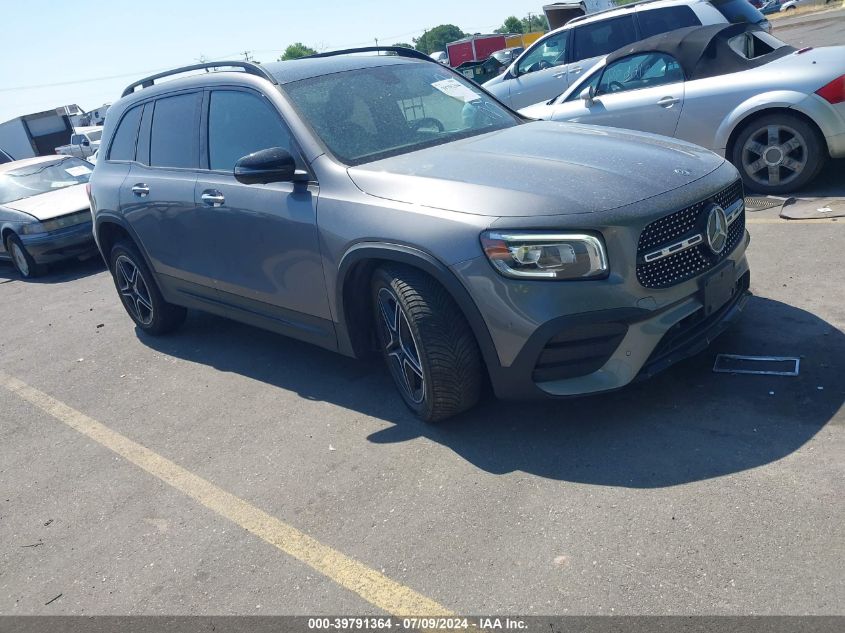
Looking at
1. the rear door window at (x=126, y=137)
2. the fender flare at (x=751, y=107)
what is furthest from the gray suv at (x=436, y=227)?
the fender flare at (x=751, y=107)

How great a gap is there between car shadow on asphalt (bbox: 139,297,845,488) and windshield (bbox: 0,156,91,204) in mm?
8493

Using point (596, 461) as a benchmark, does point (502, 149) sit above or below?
above

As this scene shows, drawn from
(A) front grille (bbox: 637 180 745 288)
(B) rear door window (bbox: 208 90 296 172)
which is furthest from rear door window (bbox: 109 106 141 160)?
(A) front grille (bbox: 637 180 745 288)

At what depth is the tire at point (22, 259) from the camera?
10852 mm

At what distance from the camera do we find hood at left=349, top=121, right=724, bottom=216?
369 cm

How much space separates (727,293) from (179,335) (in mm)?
4533

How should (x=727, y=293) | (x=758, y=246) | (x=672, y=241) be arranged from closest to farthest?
(x=672, y=241) → (x=727, y=293) → (x=758, y=246)

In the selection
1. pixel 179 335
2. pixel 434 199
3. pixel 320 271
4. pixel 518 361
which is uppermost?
pixel 434 199

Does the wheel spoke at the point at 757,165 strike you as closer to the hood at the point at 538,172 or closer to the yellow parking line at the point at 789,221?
the yellow parking line at the point at 789,221

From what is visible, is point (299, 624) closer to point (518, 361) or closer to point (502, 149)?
point (518, 361)

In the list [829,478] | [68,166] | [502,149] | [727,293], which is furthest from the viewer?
[68,166]

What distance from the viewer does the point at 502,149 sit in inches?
173

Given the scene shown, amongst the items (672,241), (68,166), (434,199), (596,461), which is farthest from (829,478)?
(68,166)

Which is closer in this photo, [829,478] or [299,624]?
[299,624]
